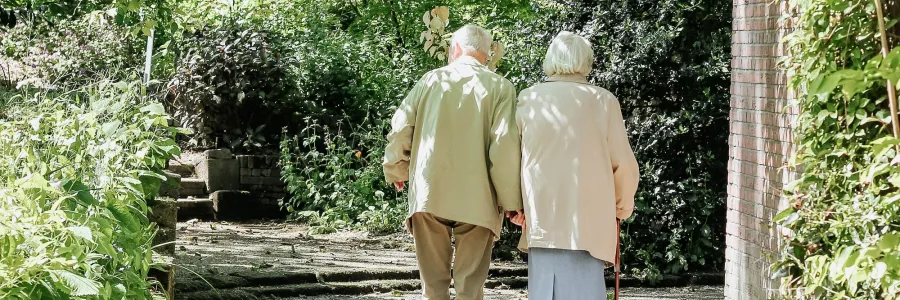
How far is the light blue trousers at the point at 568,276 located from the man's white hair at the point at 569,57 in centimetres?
76

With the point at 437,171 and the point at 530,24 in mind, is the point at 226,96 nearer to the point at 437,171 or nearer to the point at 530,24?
the point at 530,24

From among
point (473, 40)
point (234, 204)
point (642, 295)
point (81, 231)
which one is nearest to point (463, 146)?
point (473, 40)

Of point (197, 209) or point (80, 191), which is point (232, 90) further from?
point (80, 191)

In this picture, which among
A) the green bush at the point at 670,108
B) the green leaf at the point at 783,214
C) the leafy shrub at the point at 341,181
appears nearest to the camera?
the green leaf at the point at 783,214

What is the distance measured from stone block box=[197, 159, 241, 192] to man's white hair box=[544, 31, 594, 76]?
766 cm

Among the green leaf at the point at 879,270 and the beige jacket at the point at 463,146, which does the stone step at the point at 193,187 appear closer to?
the beige jacket at the point at 463,146

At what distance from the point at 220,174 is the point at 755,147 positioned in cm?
797

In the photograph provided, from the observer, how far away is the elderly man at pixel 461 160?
5383mm

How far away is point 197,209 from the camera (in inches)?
471

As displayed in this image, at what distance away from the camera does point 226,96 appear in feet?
41.2

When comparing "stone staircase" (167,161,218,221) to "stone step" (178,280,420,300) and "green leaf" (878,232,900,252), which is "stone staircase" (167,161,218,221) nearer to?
"stone step" (178,280,420,300)

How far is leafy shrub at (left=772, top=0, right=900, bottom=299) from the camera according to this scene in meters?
3.67

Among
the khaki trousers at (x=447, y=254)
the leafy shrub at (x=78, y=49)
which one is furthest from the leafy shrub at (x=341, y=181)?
the khaki trousers at (x=447, y=254)

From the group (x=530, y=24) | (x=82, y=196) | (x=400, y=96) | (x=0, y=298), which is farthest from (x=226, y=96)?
(x=0, y=298)
